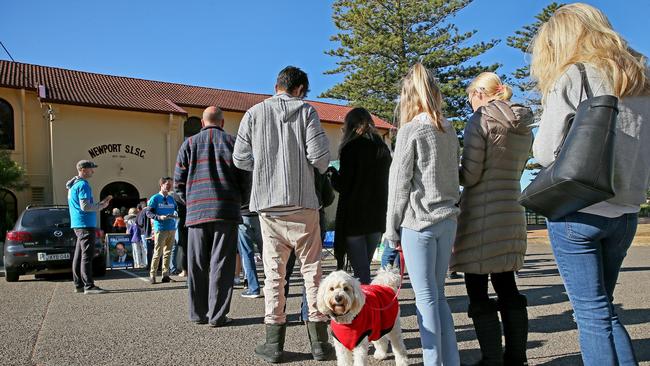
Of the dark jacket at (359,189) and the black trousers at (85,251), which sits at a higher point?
the dark jacket at (359,189)

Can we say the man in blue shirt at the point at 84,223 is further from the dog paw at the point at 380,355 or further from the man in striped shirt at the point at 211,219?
the dog paw at the point at 380,355

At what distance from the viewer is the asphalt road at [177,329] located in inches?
159

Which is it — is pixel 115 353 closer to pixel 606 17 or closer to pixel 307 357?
pixel 307 357

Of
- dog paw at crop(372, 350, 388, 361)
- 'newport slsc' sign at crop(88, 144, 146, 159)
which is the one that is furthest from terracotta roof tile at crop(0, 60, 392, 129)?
dog paw at crop(372, 350, 388, 361)

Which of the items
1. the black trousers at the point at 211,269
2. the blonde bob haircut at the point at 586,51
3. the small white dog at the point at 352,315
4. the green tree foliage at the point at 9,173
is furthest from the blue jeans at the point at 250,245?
the green tree foliage at the point at 9,173

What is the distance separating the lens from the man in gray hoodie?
156 inches

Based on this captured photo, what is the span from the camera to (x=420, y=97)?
333 cm

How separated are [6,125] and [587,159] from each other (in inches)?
961

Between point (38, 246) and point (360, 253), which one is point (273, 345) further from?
point (38, 246)

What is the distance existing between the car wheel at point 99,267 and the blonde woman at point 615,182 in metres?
10.5

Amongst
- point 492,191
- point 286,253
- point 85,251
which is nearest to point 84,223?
point 85,251

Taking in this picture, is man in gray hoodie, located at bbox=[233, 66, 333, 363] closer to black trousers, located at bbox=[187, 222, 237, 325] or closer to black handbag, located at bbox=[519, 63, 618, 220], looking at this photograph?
black trousers, located at bbox=[187, 222, 237, 325]

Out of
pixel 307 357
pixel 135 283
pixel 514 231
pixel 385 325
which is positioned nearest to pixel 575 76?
pixel 514 231

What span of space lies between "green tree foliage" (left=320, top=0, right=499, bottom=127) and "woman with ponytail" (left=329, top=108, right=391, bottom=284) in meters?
28.5
